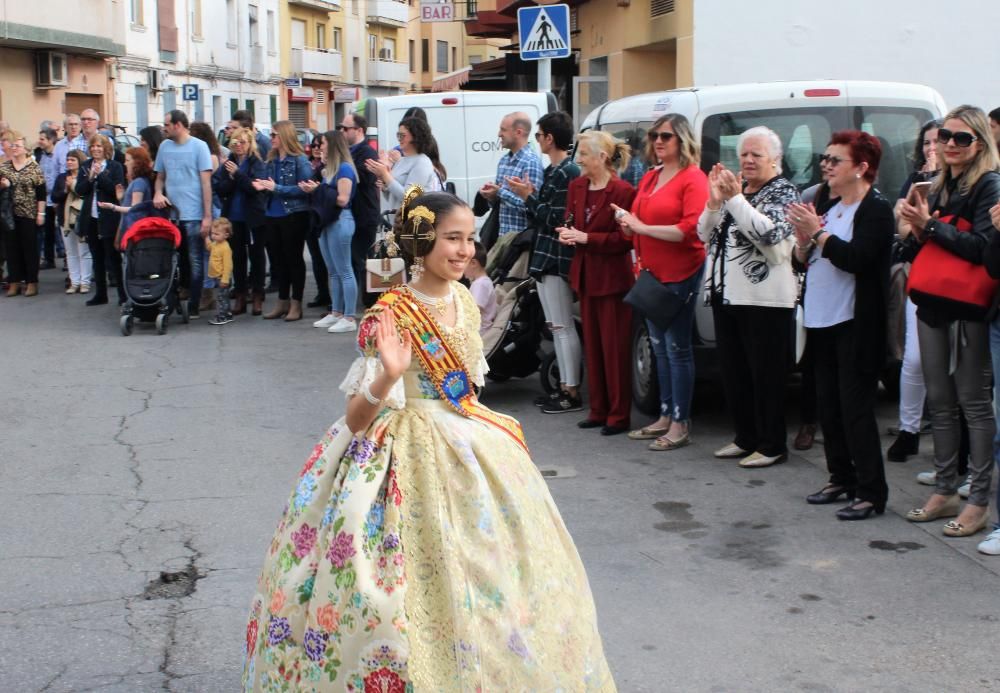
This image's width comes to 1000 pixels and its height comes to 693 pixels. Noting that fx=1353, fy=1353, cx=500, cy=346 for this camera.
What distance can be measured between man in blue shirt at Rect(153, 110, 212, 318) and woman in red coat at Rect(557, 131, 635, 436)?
5689 mm

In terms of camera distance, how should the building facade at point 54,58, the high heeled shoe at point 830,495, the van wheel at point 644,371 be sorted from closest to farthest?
the high heeled shoe at point 830,495, the van wheel at point 644,371, the building facade at point 54,58

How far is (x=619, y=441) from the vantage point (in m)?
8.36

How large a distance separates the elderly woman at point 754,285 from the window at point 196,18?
40.4m

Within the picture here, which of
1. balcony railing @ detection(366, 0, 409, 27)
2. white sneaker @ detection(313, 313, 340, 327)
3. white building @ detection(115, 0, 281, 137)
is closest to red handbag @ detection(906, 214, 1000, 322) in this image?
white sneaker @ detection(313, 313, 340, 327)

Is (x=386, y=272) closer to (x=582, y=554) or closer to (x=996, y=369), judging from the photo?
(x=582, y=554)

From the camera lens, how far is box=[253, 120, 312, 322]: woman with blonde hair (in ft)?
43.0

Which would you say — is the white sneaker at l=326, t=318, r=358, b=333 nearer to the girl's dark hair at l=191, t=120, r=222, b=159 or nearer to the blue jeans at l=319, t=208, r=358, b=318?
the blue jeans at l=319, t=208, r=358, b=318

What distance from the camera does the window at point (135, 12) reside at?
127 ft

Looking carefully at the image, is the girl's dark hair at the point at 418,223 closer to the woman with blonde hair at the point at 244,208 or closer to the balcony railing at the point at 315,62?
the woman with blonde hair at the point at 244,208

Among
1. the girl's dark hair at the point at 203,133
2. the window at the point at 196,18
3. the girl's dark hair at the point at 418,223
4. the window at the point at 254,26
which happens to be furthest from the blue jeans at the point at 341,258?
the window at the point at 254,26

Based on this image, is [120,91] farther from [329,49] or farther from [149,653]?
[149,653]

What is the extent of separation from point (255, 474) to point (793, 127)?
386 cm

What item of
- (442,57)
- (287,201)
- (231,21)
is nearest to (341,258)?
(287,201)

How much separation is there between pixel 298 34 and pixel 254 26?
6.21 metres
